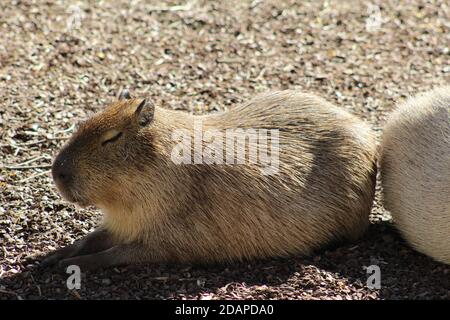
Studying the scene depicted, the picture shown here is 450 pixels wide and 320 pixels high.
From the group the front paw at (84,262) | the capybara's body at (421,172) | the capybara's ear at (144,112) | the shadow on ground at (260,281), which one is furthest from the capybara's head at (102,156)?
the capybara's body at (421,172)

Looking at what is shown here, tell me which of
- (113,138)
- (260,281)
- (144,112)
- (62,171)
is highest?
(144,112)


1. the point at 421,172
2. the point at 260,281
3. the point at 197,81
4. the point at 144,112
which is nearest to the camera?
the point at 260,281

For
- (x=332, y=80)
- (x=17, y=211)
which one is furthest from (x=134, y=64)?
(x=17, y=211)

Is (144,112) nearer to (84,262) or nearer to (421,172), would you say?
(84,262)

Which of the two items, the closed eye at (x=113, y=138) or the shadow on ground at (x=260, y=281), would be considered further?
the closed eye at (x=113, y=138)

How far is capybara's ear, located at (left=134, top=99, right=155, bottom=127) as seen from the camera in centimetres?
515

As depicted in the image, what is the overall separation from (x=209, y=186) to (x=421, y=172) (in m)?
1.36

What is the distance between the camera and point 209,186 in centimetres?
523

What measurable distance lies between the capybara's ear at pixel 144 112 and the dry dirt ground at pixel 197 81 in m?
0.92

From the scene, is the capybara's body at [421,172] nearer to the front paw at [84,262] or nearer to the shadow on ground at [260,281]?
the shadow on ground at [260,281]

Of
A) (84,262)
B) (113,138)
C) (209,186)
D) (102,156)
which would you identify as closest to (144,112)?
(113,138)

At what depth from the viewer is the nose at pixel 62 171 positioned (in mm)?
5102

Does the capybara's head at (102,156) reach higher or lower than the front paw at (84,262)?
higher

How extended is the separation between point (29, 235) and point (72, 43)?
2795mm
